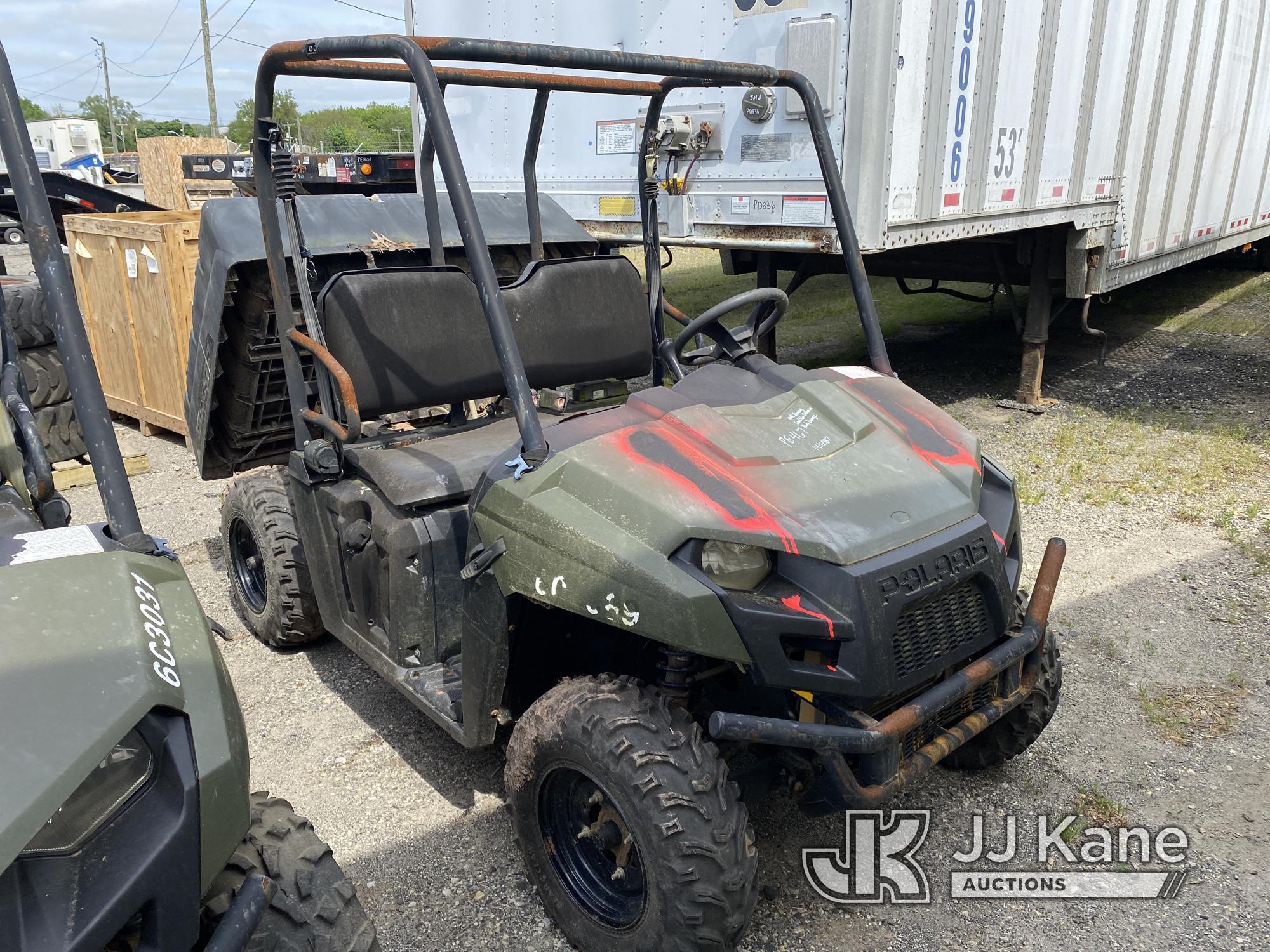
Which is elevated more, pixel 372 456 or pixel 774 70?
pixel 774 70

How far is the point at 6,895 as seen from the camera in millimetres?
1137

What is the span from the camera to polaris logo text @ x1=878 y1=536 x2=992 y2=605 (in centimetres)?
197

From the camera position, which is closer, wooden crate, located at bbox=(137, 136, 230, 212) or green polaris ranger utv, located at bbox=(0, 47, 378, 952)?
green polaris ranger utv, located at bbox=(0, 47, 378, 952)

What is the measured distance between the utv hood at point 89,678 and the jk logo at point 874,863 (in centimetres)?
159

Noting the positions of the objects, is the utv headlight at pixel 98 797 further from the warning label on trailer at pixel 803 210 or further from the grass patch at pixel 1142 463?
the grass patch at pixel 1142 463

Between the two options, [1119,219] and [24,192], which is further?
[1119,219]

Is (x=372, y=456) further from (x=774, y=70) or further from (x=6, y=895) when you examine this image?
(x=6, y=895)

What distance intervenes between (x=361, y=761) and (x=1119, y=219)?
253 inches

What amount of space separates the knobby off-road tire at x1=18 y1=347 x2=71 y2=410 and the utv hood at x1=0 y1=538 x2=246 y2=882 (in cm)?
495

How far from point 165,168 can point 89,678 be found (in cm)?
1715

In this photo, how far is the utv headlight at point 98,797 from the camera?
120 centimetres

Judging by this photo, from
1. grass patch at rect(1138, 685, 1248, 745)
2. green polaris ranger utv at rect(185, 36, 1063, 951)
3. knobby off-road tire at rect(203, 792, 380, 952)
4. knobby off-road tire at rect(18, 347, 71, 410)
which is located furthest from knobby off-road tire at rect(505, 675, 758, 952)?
knobby off-road tire at rect(18, 347, 71, 410)

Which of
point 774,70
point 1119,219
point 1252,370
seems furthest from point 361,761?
point 1252,370

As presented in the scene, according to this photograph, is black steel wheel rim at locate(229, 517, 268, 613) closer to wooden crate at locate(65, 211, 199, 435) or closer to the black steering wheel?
the black steering wheel
